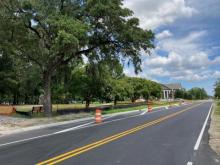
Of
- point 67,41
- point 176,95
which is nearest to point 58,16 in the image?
point 67,41

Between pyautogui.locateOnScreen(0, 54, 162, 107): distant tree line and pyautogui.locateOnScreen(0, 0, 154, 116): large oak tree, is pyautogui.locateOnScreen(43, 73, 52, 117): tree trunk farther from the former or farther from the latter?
pyautogui.locateOnScreen(0, 54, 162, 107): distant tree line

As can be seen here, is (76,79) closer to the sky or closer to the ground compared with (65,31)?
closer to the ground

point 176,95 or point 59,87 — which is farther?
point 176,95

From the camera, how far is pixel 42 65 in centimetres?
3119

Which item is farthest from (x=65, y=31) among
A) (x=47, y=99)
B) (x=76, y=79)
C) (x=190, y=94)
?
(x=190, y=94)

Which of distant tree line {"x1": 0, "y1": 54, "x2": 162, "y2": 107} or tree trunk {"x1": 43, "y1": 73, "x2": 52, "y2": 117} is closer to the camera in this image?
tree trunk {"x1": 43, "y1": 73, "x2": 52, "y2": 117}

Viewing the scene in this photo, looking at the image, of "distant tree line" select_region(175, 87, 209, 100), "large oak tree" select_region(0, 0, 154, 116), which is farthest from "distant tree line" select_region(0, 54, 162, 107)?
"distant tree line" select_region(175, 87, 209, 100)

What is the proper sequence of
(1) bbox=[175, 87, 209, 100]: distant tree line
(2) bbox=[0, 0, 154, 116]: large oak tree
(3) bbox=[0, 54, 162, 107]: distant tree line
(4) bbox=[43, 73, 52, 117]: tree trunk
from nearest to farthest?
1. (2) bbox=[0, 0, 154, 116]: large oak tree
2. (4) bbox=[43, 73, 52, 117]: tree trunk
3. (3) bbox=[0, 54, 162, 107]: distant tree line
4. (1) bbox=[175, 87, 209, 100]: distant tree line

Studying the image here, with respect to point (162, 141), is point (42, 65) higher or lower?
higher

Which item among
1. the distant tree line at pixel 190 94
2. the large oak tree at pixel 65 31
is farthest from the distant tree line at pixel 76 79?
the distant tree line at pixel 190 94

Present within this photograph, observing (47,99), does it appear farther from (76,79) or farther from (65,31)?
(76,79)

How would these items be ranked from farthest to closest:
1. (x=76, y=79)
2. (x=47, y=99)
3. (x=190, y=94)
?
(x=190, y=94)
(x=76, y=79)
(x=47, y=99)

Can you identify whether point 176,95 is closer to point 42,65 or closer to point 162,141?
point 42,65

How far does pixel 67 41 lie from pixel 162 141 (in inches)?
540
